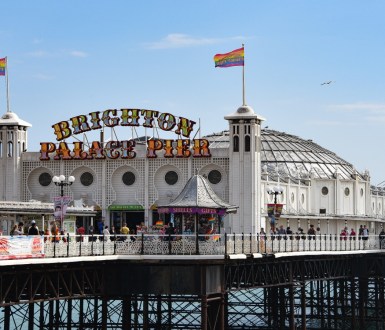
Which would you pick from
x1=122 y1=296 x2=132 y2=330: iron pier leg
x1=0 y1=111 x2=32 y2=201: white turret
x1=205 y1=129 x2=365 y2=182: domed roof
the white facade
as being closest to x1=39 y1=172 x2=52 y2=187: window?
the white facade

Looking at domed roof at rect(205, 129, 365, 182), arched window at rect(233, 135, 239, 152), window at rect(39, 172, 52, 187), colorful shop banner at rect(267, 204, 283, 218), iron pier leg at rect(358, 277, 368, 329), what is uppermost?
domed roof at rect(205, 129, 365, 182)

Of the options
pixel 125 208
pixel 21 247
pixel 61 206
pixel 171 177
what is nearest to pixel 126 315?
pixel 61 206

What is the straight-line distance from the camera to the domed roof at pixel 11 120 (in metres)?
83.0

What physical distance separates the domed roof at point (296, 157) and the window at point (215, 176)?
4220cm

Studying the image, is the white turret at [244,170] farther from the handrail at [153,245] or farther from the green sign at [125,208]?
the handrail at [153,245]

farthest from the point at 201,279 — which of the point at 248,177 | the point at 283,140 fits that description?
the point at 283,140

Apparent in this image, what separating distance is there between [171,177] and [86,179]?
6291 mm

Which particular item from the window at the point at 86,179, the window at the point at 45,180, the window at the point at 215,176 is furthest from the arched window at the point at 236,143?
the window at the point at 45,180

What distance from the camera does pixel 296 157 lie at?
13438cm

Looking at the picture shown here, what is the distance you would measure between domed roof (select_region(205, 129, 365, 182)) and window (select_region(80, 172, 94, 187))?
42.3 metres

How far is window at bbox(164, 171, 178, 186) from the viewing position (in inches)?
3221

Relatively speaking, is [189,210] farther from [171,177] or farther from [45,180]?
[45,180]

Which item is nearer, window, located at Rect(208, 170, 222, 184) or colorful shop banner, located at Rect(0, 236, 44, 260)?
colorful shop banner, located at Rect(0, 236, 44, 260)

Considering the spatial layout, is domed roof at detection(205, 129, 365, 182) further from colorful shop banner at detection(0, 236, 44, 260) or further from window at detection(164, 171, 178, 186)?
colorful shop banner at detection(0, 236, 44, 260)
